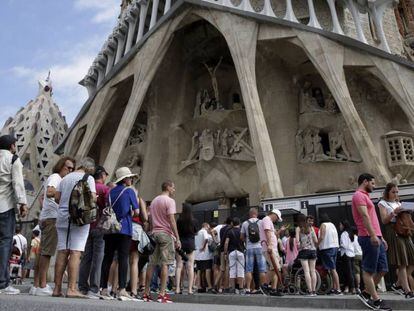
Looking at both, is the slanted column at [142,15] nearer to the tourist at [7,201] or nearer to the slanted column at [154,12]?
the slanted column at [154,12]

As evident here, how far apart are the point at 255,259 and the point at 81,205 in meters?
3.64

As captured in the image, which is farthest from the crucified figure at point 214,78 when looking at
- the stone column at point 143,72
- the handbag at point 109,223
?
the handbag at point 109,223

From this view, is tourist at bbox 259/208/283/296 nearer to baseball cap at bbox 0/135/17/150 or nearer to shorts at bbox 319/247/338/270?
shorts at bbox 319/247/338/270

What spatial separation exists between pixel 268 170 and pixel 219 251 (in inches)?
279

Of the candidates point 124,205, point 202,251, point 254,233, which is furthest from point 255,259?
point 124,205

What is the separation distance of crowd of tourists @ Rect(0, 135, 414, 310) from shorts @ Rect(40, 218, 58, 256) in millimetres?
12

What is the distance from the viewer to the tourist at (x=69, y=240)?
13.6 ft

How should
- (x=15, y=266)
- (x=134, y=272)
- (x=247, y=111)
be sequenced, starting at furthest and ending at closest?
(x=247, y=111), (x=15, y=266), (x=134, y=272)

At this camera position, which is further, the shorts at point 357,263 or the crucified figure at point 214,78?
the crucified figure at point 214,78

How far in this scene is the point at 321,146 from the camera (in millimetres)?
16938

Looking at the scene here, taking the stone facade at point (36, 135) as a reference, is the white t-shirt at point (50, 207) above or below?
below

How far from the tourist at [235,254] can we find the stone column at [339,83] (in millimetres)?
7920

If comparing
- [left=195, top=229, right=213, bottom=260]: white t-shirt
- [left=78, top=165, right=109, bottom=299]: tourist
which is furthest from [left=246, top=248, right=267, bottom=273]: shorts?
[left=78, top=165, right=109, bottom=299]: tourist

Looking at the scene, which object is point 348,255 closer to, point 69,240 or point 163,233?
point 163,233
